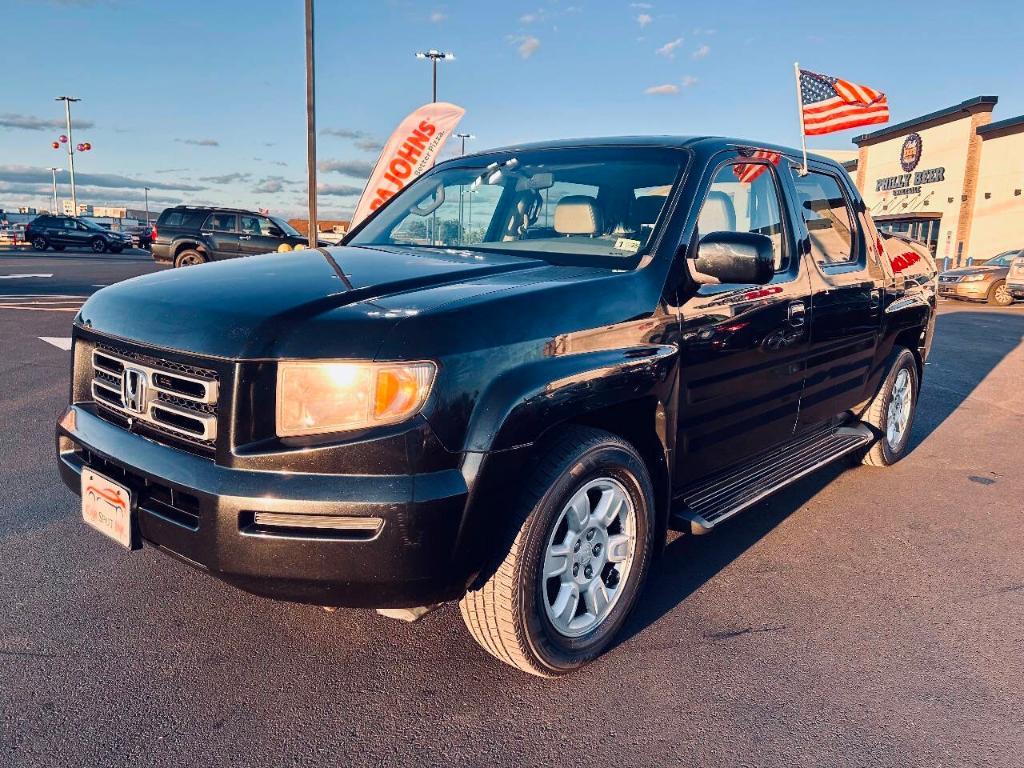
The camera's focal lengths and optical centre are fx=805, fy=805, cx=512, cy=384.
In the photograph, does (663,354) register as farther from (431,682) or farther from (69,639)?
(69,639)

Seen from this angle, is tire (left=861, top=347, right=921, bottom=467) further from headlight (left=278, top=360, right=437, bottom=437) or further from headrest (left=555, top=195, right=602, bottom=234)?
headlight (left=278, top=360, right=437, bottom=437)

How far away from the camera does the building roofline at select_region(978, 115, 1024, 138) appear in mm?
31078

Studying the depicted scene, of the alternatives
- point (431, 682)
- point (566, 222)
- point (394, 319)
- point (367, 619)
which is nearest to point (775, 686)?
point (431, 682)

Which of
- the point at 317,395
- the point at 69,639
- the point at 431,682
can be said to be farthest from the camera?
the point at 69,639

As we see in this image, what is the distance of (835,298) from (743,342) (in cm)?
105

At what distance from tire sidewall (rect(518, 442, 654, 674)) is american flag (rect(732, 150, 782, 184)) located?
5.25 feet

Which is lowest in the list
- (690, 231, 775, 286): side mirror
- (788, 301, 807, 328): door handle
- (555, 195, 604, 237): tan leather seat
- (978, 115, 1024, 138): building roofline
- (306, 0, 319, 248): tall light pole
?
(788, 301, 807, 328): door handle

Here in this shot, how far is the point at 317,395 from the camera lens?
225cm

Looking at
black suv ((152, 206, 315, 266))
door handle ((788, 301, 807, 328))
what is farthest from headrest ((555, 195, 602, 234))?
black suv ((152, 206, 315, 266))

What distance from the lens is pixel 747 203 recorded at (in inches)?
148

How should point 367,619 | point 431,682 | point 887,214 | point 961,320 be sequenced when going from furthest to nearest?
point 887,214 → point 961,320 → point 367,619 → point 431,682

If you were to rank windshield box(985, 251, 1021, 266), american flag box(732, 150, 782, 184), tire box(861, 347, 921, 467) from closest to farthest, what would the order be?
american flag box(732, 150, 782, 184) → tire box(861, 347, 921, 467) → windshield box(985, 251, 1021, 266)

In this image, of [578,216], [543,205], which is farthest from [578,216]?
[543,205]

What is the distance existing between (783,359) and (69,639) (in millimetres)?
3102
